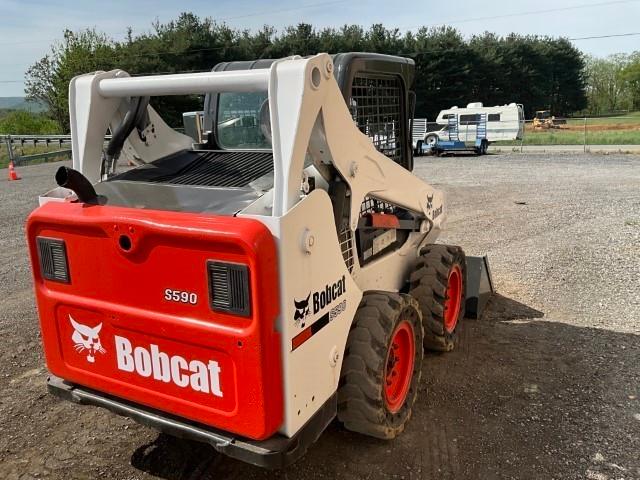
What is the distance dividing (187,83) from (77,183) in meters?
0.75

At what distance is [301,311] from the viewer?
2578 millimetres

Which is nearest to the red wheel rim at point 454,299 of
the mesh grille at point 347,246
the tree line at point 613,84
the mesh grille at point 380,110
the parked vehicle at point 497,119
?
the mesh grille at point 380,110

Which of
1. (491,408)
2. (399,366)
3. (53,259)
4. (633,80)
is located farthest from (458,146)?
(633,80)

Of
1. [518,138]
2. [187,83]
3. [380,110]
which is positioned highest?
[187,83]

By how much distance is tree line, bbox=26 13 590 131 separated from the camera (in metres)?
41.2

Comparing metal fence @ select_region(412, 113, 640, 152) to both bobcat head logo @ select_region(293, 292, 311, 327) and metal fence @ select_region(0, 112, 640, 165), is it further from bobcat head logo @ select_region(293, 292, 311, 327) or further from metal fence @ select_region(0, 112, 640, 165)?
bobcat head logo @ select_region(293, 292, 311, 327)

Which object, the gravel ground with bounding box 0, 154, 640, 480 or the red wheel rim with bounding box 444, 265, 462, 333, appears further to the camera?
the red wheel rim with bounding box 444, 265, 462, 333

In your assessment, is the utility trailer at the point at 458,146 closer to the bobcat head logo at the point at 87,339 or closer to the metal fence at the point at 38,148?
the metal fence at the point at 38,148

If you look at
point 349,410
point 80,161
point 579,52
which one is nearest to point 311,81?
point 80,161

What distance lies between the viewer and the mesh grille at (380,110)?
3740mm

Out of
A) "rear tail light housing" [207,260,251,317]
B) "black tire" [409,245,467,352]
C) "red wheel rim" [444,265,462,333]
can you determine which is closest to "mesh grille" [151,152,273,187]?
"rear tail light housing" [207,260,251,317]

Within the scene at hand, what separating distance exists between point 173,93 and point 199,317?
1218 mm

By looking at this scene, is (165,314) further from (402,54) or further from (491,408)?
(402,54)

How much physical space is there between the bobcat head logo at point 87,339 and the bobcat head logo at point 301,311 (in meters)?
1.08
